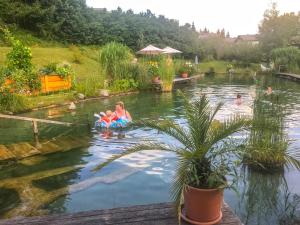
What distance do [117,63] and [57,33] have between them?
554 inches

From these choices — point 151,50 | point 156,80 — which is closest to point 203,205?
point 156,80

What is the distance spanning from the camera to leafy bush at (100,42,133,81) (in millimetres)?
24116

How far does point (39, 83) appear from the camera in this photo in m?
19.1

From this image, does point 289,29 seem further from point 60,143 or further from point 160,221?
point 160,221

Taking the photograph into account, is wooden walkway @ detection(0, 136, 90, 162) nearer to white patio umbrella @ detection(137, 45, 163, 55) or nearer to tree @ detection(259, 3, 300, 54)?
white patio umbrella @ detection(137, 45, 163, 55)

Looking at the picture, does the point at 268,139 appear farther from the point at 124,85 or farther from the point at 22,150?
the point at 124,85

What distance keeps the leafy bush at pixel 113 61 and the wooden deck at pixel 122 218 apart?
1934 centimetres

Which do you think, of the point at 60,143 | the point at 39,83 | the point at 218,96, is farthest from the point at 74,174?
the point at 218,96

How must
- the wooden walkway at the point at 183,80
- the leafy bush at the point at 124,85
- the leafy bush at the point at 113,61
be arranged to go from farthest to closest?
1. the wooden walkway at the point at 183,80
2. the leafy bush at the point at 113,61
3. the leafy bush at the point at 124,85

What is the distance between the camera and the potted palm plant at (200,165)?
15.5ft

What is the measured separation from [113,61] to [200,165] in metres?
20.1

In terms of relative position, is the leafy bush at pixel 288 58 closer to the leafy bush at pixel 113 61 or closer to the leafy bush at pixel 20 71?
the leafy bush at pixel 113 61

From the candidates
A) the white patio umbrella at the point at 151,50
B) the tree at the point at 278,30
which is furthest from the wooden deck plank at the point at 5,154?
the tree at the point at 278,30

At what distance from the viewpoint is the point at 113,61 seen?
24.3 meters
